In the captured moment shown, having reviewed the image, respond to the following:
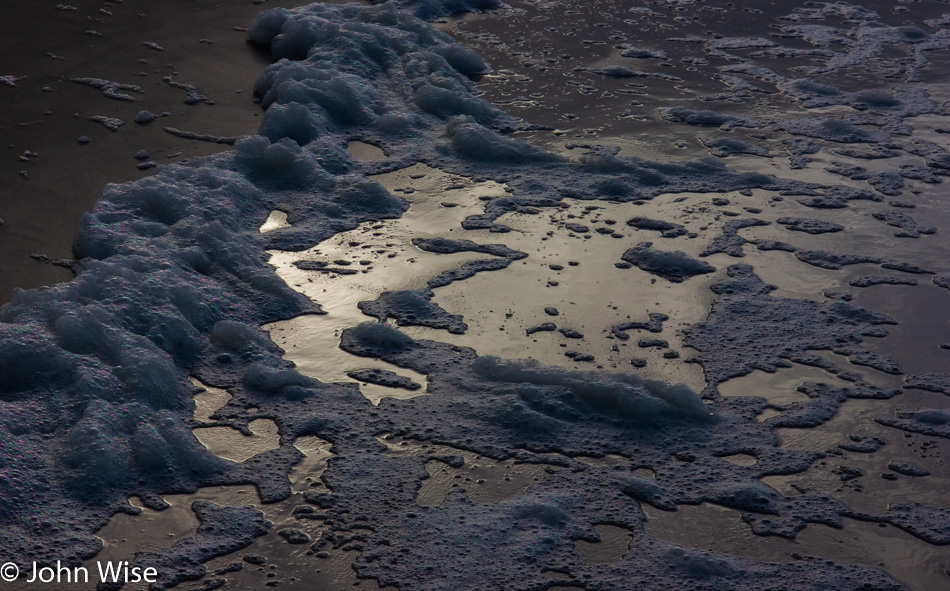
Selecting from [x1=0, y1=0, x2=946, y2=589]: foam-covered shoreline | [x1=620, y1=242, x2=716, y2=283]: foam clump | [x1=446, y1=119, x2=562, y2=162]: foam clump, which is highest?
[x1=446, y1=119, x2=562, y2=162]: foam clump

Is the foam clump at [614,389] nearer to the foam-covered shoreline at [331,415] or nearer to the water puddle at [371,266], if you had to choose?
the foam-covered shoreline at [331,415]

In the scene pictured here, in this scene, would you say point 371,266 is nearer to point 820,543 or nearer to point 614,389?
point 614,389

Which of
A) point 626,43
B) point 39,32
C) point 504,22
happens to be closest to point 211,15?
point 39,32

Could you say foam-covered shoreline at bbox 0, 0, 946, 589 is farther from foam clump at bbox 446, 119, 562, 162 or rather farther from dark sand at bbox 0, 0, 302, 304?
foam clump at bbox 446, 119, 562, 162

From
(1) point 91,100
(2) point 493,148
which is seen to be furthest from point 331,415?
(1) point 91,100

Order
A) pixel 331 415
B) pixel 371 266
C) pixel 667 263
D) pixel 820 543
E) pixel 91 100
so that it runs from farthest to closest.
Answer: pixel 91 100, pixel 667 263, pixel 371 266, pixel 331 415, pixel 820 543

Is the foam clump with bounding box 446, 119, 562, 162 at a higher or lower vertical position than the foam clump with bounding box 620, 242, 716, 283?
higher

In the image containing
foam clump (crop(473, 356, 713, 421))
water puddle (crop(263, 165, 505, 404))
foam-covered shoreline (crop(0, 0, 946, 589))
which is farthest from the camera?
water puddle (crop(263, 165, 505, 404))

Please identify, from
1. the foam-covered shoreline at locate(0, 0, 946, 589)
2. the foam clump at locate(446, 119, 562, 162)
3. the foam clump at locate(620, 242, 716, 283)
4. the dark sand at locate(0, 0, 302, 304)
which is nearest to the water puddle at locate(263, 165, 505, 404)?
the foam-covered shoreline at locate(0, 0, 946, 589)

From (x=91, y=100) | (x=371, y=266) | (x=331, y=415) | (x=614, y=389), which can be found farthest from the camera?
(x=91, y=100)
